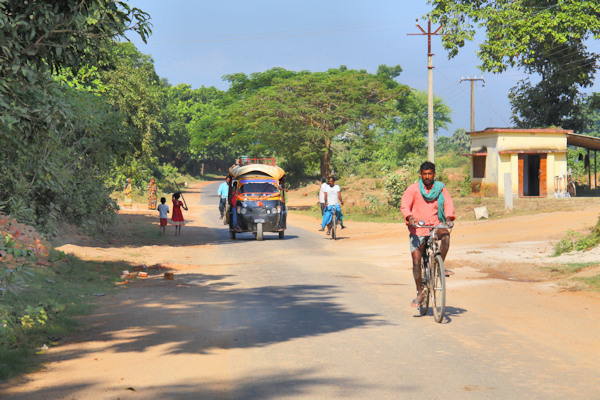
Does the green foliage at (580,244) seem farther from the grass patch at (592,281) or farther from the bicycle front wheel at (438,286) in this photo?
the bicycle front wheel at (438,286)

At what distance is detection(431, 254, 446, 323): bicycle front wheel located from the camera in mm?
8594

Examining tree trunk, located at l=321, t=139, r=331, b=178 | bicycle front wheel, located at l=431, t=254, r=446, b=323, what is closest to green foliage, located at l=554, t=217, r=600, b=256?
bicycle front wheel, located at l=431, t=254, r=446, b=323

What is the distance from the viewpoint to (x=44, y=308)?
9.01m

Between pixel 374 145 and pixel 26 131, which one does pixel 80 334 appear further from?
pixel 374 145

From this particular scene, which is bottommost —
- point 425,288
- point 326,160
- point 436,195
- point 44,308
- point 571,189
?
point 44,308

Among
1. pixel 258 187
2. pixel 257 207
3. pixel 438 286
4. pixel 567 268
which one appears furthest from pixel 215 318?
pixel 258 187

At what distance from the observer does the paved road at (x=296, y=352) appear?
18.4 ft

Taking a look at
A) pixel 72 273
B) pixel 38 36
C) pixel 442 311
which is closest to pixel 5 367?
pixel 38 36

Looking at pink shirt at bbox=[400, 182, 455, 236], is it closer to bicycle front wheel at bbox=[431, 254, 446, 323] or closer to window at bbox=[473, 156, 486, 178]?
bicycle front wheel at bbox=[431, 254, 446, 323]

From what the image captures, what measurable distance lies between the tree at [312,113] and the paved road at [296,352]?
102ft

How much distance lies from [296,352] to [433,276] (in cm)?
279

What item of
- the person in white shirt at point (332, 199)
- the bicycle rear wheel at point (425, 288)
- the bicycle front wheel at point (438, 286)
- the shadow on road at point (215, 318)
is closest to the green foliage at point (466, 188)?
the person in white shirt at point (332, 199)

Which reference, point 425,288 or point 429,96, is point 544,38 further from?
point 425,288

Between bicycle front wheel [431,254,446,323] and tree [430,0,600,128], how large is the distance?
2962cm
